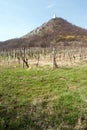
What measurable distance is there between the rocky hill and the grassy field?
44750 mm

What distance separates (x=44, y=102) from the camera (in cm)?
1044

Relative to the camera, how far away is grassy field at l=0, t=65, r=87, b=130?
28.5 ft

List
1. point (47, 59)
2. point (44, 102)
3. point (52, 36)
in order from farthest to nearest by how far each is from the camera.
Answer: point (52, 36) → point (47, 59) → point (44, 102)

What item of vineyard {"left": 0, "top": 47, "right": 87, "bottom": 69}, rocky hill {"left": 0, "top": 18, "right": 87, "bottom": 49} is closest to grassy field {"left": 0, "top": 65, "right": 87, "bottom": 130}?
vineyard {"left": 0, "top": 47, "right": 87, "bottom": 69}

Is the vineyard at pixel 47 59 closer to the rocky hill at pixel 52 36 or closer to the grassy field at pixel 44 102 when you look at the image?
the grassy field at pixel 44 102

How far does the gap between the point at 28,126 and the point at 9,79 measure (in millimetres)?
6423

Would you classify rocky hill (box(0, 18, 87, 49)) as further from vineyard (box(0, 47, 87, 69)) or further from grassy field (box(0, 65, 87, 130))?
grassy field (box(0, 65, 87, 130))

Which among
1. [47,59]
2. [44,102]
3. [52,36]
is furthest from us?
[52,36]

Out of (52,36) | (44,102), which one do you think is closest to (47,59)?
(44,102)

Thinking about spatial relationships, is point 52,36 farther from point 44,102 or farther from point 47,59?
point 44,102

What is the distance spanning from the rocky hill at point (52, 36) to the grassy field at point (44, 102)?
44.8 metres

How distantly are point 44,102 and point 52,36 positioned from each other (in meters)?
59.3

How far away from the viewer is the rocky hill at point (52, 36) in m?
62.9

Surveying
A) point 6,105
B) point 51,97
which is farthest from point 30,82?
point 6,105
